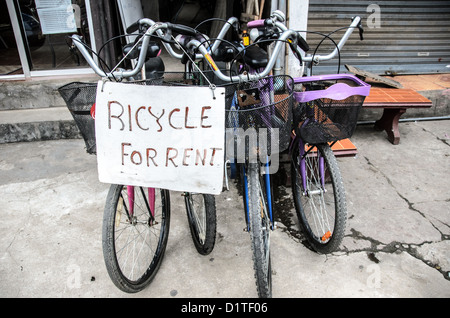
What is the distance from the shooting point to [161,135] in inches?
63.1

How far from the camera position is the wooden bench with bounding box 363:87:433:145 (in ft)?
12.7

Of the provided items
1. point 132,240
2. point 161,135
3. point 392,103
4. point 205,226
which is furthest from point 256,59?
point 392,103

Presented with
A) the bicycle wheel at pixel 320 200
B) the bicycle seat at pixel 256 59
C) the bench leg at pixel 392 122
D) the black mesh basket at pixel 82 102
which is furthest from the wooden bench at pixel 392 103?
the black mesh basket at pixel 82 102

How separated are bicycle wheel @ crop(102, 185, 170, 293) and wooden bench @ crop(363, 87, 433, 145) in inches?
105

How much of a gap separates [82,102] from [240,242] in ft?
4.97

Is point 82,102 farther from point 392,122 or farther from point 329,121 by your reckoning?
point 392,122

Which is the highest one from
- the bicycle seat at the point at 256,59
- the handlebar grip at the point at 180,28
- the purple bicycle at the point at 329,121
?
the handlebar grip at the point at 180,28

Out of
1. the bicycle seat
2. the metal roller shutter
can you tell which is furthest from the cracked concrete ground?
the metal roller shutter

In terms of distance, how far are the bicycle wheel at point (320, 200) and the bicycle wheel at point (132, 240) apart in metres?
1.02

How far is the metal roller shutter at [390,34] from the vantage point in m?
4.94

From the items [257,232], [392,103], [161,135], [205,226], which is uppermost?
[161,135]

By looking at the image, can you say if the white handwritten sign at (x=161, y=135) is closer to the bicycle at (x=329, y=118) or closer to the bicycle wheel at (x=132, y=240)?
the bicycle wheel at (x=132, y=240)

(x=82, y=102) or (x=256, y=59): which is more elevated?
(x=256, y=59)

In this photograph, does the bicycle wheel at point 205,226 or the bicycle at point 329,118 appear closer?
the bicycle at point 329,118
